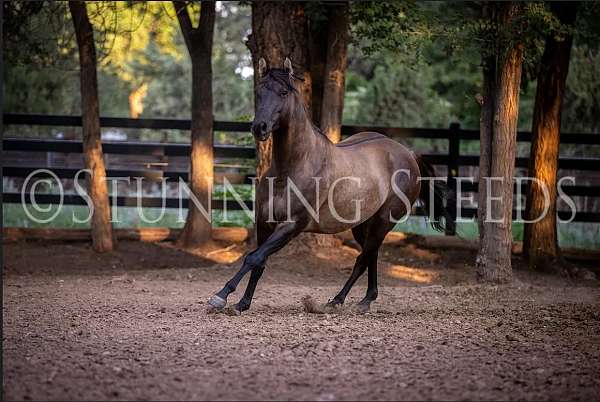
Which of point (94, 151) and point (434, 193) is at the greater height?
point (94, 151)

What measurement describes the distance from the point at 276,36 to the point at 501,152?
3334 millimetres

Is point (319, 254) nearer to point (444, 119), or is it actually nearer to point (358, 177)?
point (358, 177)

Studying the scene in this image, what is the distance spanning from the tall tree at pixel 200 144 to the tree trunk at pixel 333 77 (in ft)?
6.30

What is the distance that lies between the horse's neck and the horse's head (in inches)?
5.1

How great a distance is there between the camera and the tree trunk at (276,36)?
9.99 m

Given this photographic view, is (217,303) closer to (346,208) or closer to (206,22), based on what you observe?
(346,208)

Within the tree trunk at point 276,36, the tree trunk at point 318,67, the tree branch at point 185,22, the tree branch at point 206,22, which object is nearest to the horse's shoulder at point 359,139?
the tree trunk at point 276,36

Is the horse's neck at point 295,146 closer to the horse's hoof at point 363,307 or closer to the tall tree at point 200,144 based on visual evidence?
the horse's hoof at point 363,307

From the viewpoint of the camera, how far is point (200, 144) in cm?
1152

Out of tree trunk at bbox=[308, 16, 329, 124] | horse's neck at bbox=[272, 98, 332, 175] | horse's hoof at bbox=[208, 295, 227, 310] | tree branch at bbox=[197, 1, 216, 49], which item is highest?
tree branch at bbox=[197, 1, 216, 49]

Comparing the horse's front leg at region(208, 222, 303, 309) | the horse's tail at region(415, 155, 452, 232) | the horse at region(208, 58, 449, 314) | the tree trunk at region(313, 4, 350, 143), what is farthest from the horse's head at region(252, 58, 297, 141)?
the tree trunk at region(313, 4, 350, 143)

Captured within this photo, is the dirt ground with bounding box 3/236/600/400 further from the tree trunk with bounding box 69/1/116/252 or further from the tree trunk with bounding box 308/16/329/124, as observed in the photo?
the tree trunk with bounding box 308/16/329/124

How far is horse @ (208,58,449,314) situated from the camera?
21.1ft

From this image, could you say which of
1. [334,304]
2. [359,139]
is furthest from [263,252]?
[359,139]
